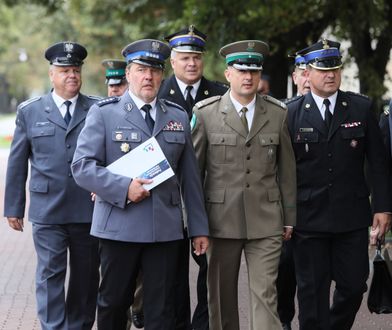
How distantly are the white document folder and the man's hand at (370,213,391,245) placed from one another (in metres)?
1.78

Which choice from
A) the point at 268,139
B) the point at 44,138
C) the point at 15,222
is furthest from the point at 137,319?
the point at 268,139

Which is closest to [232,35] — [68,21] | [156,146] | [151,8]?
[151,8]

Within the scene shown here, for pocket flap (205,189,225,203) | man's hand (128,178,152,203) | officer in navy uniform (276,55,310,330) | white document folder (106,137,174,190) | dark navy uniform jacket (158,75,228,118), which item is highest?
dark navy uniform jacket (158,75,228,118)

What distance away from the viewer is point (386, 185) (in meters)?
6.73

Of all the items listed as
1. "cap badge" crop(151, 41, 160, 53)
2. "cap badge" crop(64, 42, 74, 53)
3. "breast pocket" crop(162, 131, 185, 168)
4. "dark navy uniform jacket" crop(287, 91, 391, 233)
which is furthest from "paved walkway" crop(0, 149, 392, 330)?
"cap badge" crop(151, 41, 160, 53)

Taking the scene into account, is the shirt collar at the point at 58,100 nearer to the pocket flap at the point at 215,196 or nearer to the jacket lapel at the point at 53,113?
the jacket lapel at the point at 53,113

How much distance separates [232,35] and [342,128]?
31.1 ft

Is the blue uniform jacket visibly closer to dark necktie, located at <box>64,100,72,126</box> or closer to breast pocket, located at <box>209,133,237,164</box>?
breast pocket, located at <box>209,133,237,164</box>

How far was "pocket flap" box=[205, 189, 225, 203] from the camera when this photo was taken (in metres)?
6.44

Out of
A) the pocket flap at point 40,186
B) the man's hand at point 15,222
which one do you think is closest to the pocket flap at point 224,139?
the pocket flap at point 40,186

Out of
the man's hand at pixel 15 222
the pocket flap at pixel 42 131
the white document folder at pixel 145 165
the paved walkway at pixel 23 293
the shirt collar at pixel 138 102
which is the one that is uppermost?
the shirt collar at pixel 138 102

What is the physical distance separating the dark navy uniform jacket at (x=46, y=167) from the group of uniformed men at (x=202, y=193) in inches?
0.4

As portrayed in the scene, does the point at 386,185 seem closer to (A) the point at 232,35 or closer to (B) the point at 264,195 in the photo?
(B) the point at 264,195

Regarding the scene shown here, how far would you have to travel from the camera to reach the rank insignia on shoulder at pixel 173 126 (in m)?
5.96
